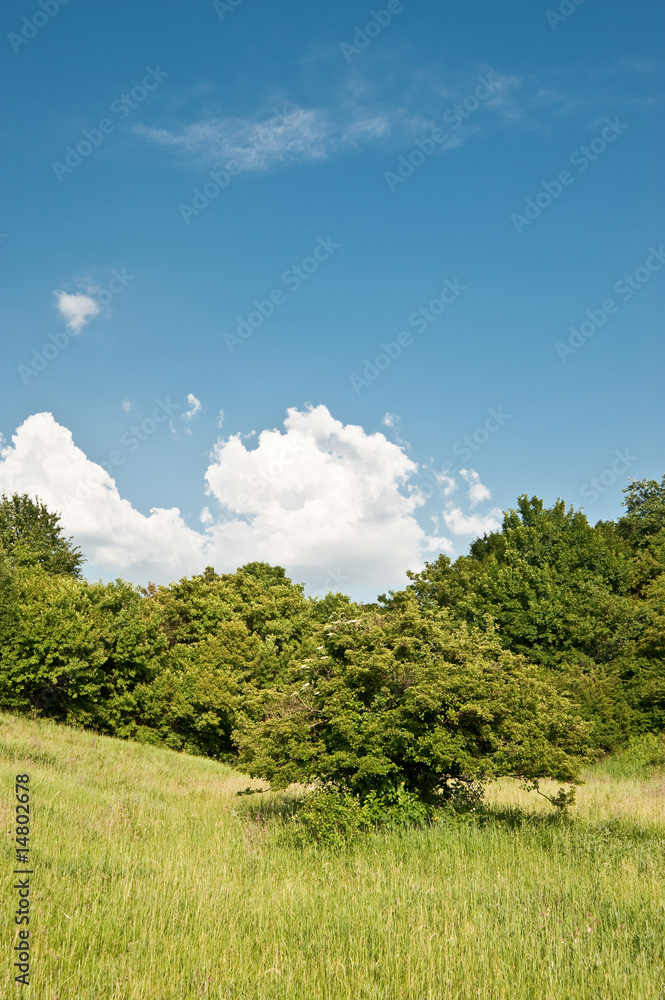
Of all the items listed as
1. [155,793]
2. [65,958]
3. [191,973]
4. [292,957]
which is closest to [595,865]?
[292,957]

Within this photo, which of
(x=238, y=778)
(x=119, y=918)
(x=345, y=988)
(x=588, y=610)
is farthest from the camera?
(x=588, y=610)

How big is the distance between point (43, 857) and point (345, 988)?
5003 mm

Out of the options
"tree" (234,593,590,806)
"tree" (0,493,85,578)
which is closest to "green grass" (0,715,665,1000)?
"tree" (234,593,590,806)

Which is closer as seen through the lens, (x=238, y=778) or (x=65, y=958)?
(x=65, y=958)

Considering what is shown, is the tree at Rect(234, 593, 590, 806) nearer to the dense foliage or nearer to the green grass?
the dense foliage

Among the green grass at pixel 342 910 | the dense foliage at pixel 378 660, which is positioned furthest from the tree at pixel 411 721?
the green grass at pixel 342 910

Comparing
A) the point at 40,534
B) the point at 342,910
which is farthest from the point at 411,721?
the point at 40,534

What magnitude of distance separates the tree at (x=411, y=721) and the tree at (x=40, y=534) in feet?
137

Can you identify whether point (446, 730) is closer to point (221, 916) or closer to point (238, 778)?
point (221, 916)

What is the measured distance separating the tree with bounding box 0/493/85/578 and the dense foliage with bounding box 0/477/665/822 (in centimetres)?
17

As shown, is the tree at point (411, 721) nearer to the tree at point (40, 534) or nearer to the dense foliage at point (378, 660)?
the dense foliage at point (378, 660)

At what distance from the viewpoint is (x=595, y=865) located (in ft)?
25.9

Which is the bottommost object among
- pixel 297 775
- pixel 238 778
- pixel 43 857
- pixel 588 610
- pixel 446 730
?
pixel 238 778

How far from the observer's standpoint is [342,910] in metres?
6.13
